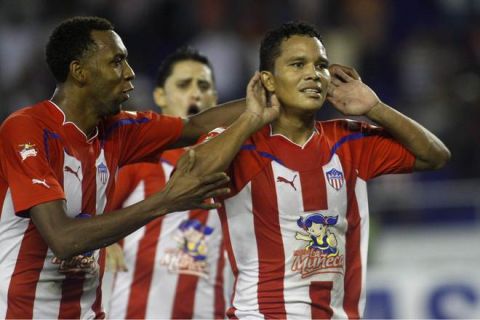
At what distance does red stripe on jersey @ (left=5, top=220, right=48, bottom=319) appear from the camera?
4270mm

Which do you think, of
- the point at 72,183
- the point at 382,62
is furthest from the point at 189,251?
the point at 382,62

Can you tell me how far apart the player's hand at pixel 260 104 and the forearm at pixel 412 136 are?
18.7 inches

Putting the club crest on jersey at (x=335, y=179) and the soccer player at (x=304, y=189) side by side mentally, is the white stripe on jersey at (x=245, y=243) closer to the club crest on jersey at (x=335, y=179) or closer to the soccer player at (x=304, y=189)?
the soccer player at (x=304, y=189)

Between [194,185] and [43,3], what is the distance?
8837 millimetres

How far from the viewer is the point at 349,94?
452 cm

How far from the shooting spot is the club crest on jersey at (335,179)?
4.41m

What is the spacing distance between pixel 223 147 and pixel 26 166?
878 millimetres

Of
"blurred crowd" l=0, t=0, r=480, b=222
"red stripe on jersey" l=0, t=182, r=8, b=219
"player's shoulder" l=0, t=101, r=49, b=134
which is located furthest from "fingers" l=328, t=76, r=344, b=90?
"blurred crowd" l=0, t=0, r=480, b=222

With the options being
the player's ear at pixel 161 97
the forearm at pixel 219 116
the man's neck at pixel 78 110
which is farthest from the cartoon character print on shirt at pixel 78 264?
the player's ear at pixel 161 97

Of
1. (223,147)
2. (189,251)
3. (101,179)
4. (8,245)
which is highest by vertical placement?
(223,147)

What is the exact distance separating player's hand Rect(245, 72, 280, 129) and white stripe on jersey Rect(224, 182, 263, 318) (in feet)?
1.14

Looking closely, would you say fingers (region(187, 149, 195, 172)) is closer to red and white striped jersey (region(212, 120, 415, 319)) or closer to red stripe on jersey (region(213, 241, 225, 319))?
red and white striped jersey (region(212, 120, 415, 319))

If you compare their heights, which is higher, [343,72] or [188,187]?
[343,72]

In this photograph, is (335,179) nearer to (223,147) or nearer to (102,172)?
(223,147)
